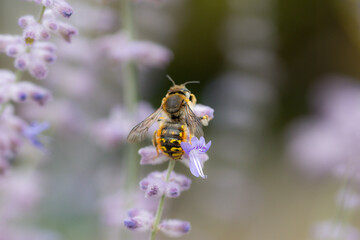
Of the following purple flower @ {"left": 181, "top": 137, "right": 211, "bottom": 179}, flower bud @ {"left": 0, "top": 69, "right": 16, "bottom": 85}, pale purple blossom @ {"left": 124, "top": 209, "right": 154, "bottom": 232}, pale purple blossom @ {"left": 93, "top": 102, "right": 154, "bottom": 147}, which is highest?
pale purple blossom @ {"left": 93, "top": 102, "right": 154, "bottom": 147}

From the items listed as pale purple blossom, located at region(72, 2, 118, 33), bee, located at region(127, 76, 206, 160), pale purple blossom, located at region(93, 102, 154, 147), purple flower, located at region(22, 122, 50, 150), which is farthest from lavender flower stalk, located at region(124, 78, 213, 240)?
pale purple blossom, located at region(72, 2, 118, 33)

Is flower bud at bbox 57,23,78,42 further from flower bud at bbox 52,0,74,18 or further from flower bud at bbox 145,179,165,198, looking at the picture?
flower bud at bbox 145,179,165,198

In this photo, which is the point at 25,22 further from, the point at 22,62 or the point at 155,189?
the point at 155,189

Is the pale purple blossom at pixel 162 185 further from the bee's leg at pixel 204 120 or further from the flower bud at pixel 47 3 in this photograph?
the flower bud at pixel 47 3

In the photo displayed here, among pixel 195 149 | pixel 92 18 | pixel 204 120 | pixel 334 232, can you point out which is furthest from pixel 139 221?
pixel 92 18

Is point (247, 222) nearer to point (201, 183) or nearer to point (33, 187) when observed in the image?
point (201, 183)

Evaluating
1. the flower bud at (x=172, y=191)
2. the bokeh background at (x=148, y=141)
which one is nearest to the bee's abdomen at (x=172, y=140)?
the flower bud at (x=172, y=191)

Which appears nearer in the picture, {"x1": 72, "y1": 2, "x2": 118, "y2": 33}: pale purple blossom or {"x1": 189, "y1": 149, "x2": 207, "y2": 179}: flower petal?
{"x1": 189, "y1": 149, "x2": 207, "y2": 179}: flower petal
